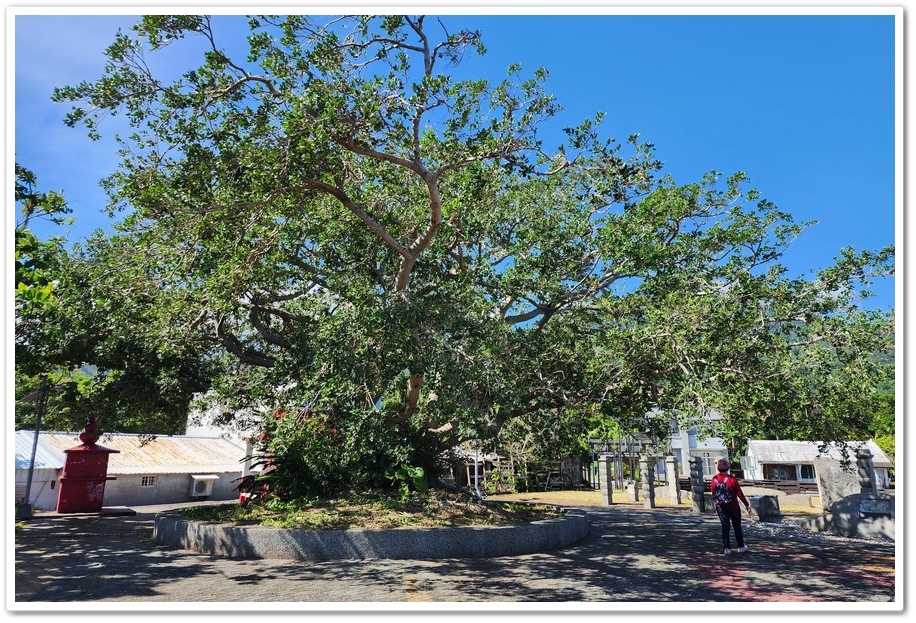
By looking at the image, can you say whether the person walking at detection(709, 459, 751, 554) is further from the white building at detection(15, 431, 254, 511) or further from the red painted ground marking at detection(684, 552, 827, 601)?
the white building at detection(15, 431, 254, 511)

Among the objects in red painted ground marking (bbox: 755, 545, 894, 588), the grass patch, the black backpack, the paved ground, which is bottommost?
the paved ground

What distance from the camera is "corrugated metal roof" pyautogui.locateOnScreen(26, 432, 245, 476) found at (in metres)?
19.5

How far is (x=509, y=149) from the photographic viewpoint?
308 inches

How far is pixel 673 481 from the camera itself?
2105cm

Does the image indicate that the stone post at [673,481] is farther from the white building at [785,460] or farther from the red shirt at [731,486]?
the red shirt at [731,486]

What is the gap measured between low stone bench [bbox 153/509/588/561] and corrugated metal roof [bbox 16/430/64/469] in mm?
12195

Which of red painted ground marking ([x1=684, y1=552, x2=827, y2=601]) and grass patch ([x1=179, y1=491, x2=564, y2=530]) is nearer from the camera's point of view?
red painted ground marking ([x1=684, y1=552, x2=827, y2=601])

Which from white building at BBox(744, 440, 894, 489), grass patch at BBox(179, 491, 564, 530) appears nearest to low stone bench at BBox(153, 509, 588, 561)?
grass patch at BBox(179, 491, 564, 530)

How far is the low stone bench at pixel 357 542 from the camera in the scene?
7.65 m

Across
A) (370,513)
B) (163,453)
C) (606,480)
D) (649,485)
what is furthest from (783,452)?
(163,453)

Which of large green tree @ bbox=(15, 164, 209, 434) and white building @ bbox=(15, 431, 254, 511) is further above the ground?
large green tree @ bbox=(15, 164, 209, 434)
